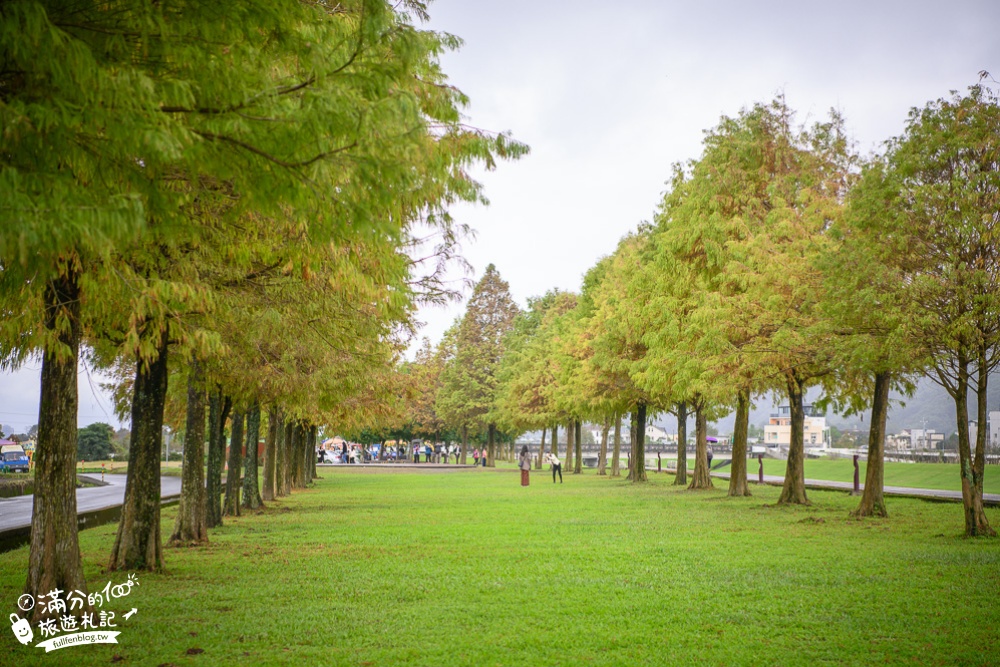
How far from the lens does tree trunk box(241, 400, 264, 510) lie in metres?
25.0

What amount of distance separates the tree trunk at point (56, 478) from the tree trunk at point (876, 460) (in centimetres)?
1792

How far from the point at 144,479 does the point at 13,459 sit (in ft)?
202

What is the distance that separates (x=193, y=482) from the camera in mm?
16391

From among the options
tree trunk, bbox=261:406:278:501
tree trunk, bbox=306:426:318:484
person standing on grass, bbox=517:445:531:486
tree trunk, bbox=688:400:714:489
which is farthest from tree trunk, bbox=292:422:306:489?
tree trunk, bbox=688:400:714:489

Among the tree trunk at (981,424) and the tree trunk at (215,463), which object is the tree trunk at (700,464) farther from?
the tree trunk at (215,463)

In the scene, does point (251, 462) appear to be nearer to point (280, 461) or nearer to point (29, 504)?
point (29, 504)

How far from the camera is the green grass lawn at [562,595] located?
779 cm

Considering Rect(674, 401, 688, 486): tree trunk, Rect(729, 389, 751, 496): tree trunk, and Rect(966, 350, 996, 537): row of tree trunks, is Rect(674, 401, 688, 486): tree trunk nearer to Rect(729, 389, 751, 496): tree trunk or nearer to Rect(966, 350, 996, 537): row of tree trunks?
Rect(729, 389, 751, 496): tree trunk

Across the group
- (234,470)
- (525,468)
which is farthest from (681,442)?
(234,470)

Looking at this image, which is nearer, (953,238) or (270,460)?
(953,238)

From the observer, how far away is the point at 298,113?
18.4 feet

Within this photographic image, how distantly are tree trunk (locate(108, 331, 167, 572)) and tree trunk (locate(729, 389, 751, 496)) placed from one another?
19621 mm

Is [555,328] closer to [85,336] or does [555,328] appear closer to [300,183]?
[85,336]

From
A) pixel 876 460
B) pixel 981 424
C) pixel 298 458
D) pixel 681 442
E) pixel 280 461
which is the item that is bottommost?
pixel 298 458
